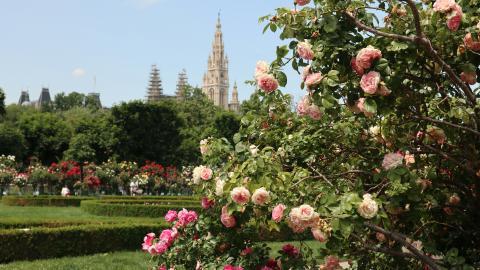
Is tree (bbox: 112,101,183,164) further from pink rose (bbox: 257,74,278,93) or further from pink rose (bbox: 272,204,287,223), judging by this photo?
pink rose (bbox: 272,204,287,223)

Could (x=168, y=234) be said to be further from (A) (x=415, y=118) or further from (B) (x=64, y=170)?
(B) (x=64, y=170)

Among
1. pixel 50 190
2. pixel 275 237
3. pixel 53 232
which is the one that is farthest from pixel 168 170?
pixel 53 232

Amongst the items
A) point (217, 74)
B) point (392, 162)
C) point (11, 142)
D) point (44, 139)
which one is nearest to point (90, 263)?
point (392, 162)

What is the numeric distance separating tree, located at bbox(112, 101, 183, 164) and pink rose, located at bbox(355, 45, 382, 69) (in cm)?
3978

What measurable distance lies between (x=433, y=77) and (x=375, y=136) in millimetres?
884

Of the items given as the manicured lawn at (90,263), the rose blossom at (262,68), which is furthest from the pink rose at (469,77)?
the manicured lawn at (90,263)

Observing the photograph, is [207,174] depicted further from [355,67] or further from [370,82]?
[370,82]

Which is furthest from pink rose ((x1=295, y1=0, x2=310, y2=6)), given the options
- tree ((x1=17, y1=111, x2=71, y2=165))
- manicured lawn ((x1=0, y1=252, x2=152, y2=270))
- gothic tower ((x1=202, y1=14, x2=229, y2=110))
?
gothic tower ((x1=202, y1=14, x2=229, y2=110))

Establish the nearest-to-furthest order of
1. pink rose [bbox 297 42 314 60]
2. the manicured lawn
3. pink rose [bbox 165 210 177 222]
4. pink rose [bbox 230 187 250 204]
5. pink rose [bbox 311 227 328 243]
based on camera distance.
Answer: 1. pink rose [bbox 311 227 328 243]
2. pink rose [bbox 297 42 314 60]
3. pink rose [bbox 230 187 250 204]
4. pink rose [bbox 165 210 177 222]
5. the manicured lawn

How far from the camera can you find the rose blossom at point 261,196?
11.3 feet

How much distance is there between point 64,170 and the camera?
2842 cm

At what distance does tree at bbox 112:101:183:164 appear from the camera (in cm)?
4300

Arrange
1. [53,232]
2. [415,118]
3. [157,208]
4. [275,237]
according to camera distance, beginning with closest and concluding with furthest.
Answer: [415,118] < [53,232] < [275,237] < [157,208]

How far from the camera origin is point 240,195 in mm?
3518
